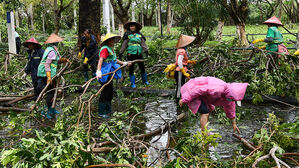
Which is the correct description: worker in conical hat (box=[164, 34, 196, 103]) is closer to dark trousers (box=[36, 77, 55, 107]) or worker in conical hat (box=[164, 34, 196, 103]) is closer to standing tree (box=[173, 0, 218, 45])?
Result: dark trousers (box=[36, 77, 55, 107])

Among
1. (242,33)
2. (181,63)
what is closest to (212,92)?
(181,63)

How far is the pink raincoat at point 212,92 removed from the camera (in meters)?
4.66

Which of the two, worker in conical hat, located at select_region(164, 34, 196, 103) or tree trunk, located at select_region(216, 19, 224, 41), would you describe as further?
tree trunk, located at select_region(216, 19, 224, 41)

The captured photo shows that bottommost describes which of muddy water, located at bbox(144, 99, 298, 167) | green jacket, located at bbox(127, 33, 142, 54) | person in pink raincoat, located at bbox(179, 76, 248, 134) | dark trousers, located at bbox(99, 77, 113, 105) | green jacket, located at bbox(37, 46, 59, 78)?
muddy water, located at bbox(144, 99, 298, 167)

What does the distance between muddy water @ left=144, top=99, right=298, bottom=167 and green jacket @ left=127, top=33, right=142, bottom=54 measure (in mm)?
1539

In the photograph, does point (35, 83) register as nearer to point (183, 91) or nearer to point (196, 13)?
point (183, 91)

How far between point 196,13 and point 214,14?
760 mm

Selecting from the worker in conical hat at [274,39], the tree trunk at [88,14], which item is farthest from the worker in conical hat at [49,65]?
the worker in conical hat at [274,39]

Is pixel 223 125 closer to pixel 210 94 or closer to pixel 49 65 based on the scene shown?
pixel 210 94

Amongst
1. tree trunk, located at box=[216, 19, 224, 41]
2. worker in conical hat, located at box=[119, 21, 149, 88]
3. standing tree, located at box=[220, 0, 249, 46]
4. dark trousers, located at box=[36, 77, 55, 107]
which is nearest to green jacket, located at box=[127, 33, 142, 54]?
worker in conical hat, located at box=[119, 21, 149, 88]

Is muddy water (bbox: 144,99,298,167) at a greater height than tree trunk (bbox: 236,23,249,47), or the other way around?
tree trunk (bbox: 236,23,249,47)

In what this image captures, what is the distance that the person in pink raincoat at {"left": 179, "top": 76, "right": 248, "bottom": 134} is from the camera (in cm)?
467

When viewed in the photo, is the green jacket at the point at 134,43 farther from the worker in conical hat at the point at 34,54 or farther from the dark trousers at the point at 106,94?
the worker in conical hat at the point at 34,54

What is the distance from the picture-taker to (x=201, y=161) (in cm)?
390
